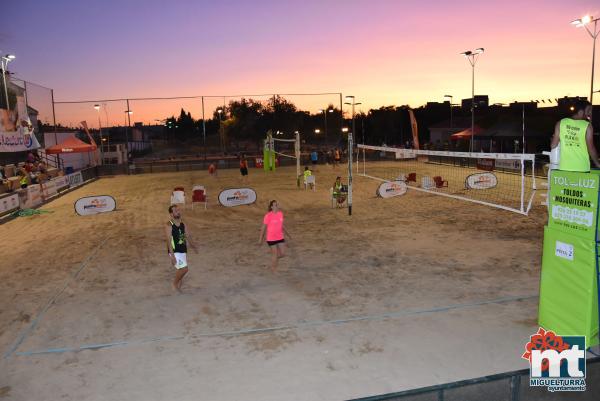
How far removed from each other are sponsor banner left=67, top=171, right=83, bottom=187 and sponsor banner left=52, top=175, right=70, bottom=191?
2.50 ft

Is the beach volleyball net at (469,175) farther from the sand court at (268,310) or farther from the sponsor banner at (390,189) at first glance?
the sand court at (268,310)

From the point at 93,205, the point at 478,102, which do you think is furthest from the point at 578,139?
the point at 478,102

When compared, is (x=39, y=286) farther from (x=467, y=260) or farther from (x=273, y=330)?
(x=467, y=260)

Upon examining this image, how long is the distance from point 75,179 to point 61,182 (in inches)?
132

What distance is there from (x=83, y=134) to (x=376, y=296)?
51.7m

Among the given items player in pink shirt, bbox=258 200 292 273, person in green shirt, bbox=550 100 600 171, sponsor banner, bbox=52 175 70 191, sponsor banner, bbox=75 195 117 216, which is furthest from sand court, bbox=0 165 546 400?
sponsor banner, bbox=52 175 70 191

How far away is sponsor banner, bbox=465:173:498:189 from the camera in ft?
75.5

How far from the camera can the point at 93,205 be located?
1859 centimetres

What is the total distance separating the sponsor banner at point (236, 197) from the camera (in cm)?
1897

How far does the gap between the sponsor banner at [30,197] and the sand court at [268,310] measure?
4819 mm

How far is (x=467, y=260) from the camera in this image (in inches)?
426

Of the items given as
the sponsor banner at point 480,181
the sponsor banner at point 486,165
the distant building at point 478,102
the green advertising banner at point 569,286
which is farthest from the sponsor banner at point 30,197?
the distant building at point 478,102

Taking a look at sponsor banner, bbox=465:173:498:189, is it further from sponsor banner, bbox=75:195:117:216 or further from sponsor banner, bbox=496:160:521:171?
sponsor banner, bbox=75:195:117:216

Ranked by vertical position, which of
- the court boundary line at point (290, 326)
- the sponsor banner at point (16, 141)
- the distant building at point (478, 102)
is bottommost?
the court boundary line at point (290, 326)
